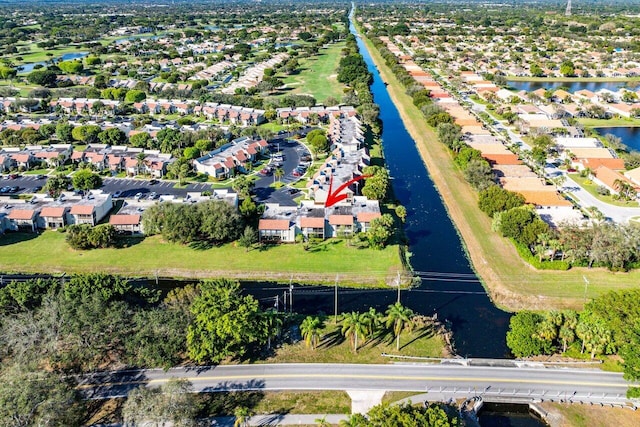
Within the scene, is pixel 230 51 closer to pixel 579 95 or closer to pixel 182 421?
pixel 579 95

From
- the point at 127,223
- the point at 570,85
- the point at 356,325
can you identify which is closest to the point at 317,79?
the point at 570,85

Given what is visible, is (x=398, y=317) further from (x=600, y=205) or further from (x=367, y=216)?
(x=600, y=205)

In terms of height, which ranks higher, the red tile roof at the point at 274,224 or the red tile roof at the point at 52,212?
the red tile roof at the point at 52,212

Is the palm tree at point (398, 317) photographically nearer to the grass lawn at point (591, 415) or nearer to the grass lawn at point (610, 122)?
the grass lawn at point (591, 415)

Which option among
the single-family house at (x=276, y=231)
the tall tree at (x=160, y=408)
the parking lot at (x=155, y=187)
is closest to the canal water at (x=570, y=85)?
the parking lot at (x=155, y=187)

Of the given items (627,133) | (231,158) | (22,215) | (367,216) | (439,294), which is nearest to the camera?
(439,294)

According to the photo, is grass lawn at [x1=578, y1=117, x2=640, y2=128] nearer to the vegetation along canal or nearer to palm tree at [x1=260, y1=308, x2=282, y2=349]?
the vegetation along canal
